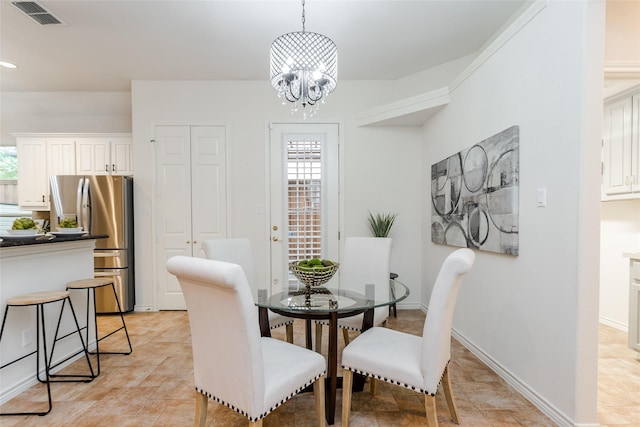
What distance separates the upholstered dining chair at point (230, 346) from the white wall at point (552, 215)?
4.70 feet

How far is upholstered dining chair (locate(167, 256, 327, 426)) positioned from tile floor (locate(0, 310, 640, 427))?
0.53m

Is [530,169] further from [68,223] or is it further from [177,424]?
[68,223]

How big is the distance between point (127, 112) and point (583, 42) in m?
5.20

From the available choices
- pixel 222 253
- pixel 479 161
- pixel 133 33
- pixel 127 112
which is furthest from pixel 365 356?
pixel 127 112

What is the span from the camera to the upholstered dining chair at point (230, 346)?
121 cm

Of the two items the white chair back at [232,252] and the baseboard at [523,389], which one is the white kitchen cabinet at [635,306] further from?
the white chair back at [232,252]

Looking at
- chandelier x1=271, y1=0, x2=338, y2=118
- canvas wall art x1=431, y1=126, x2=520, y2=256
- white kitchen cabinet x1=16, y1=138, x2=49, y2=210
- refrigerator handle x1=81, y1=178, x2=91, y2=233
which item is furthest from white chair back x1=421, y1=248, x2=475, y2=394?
white kitchen cabinet x1=16, y1=138, x2=49, y2=210

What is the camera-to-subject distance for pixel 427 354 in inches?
59.1

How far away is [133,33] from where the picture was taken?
2928 mm

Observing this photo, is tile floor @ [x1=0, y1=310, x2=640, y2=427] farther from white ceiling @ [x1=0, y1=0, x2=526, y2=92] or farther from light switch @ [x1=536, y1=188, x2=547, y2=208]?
white ceiling @ [x1=0, y1=0, x2=526, y2=92]

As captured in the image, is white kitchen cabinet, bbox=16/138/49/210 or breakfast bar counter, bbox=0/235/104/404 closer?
breakfast bar counter, bbox=0/235/104/404

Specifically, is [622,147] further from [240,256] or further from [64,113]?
[64,113]

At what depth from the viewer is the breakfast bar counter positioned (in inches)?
79.7

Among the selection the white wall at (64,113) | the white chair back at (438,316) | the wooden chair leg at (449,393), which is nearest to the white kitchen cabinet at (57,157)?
the white wall at (64,113)
